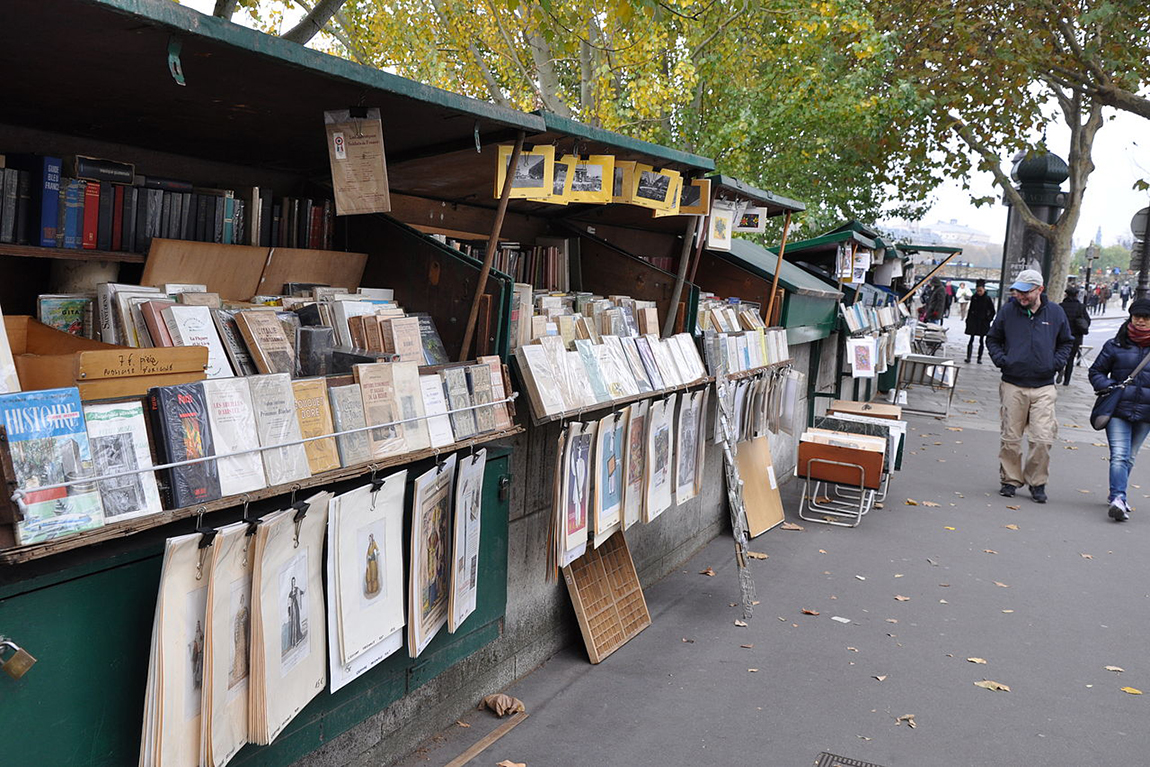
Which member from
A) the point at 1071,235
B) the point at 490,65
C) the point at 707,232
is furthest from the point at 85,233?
the point at 1071,235

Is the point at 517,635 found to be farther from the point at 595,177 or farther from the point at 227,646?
the point at 595,177

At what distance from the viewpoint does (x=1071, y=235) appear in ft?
65.4

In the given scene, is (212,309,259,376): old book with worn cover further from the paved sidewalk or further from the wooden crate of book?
the paved sidewalk

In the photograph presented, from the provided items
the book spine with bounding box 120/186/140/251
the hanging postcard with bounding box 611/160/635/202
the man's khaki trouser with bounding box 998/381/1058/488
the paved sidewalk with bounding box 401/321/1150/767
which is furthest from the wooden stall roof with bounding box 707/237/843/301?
the book spine with bounding box 120/186/140/251

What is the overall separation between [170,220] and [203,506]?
2.00 metres

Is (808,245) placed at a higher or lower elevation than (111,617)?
higher

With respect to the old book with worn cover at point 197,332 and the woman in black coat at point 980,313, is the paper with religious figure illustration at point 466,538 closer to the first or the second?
the old book with worn cover at point 197,332

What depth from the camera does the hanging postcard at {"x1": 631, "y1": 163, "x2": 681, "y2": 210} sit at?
5.36 metres

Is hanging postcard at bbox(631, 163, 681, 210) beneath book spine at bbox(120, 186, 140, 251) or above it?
above

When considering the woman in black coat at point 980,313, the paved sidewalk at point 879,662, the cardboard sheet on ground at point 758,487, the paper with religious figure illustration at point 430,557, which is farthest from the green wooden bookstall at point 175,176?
the woman in black coat at point 980,313

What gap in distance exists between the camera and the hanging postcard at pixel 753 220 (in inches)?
296

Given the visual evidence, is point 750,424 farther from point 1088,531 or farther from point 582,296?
point 1088,531

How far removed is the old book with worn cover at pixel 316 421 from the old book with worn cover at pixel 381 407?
0.61ft

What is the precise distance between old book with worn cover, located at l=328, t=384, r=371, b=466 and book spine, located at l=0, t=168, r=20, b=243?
57.9 inches
